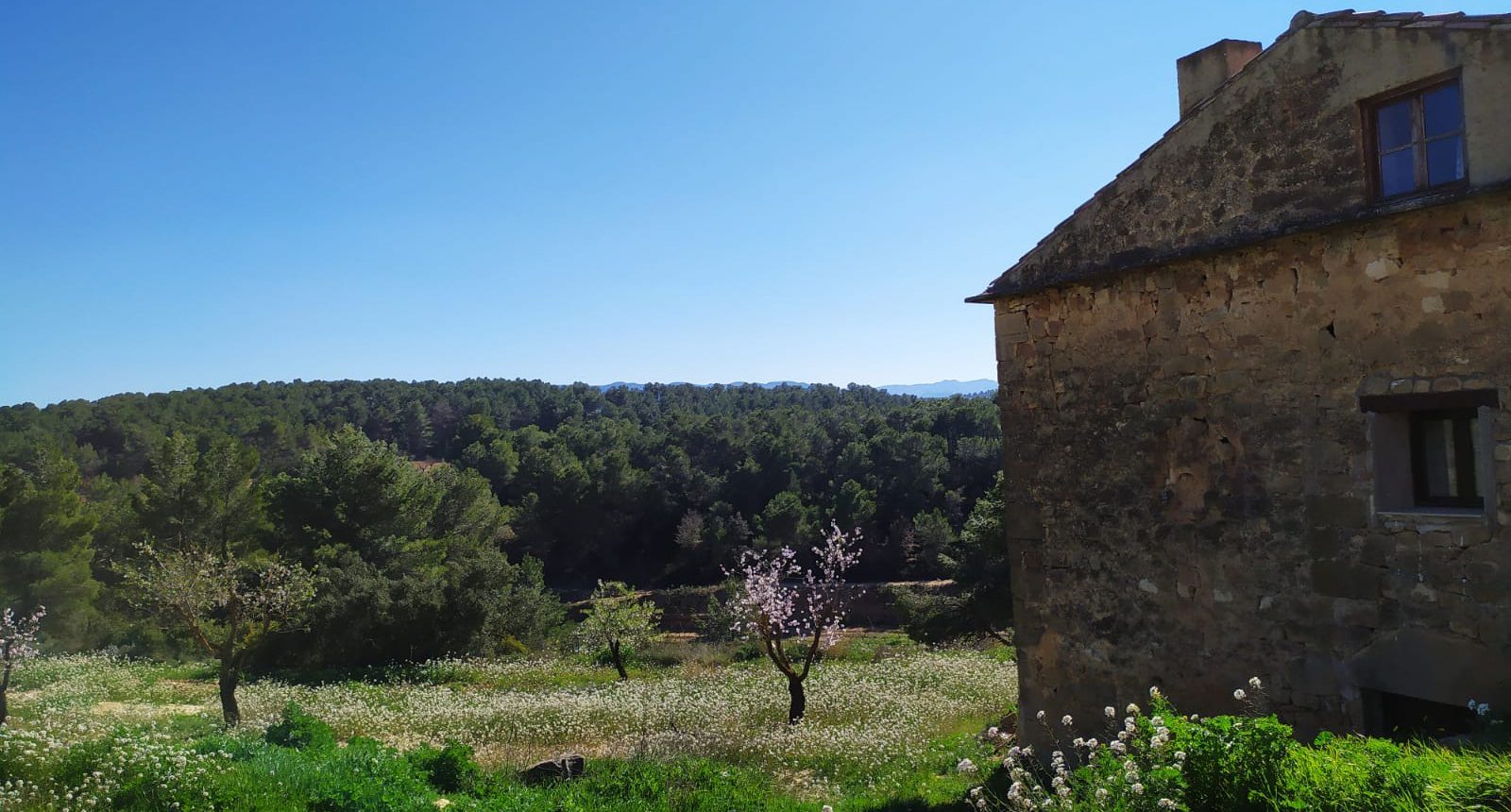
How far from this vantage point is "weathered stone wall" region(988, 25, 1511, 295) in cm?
564

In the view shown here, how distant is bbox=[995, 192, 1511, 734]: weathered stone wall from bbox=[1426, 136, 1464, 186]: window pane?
0.28 metres

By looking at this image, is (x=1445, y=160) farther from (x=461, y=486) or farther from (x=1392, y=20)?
(x=461, y=486)

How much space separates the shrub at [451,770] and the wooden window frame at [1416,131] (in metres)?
10.3

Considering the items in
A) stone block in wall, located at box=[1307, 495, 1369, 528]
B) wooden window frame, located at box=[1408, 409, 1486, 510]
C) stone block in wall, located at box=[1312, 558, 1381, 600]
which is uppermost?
wooden window frame, located at box=[1408, 409, 1486, 510]

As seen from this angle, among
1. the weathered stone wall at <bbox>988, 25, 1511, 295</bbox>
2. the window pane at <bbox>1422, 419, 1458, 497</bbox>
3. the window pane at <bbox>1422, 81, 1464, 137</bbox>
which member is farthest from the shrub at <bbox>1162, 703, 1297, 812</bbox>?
the window pane at <bbox>1422, 81, 1464, 137</bbox>

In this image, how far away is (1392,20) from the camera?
19.9 feet

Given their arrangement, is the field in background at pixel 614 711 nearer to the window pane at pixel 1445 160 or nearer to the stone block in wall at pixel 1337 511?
the stone block in wall at pixel 1337 511

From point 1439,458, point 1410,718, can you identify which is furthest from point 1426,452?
point 1410,718

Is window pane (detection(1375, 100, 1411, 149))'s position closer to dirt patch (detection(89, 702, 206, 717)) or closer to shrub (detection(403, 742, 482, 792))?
shrub (detection(403, 742, 482, 792))

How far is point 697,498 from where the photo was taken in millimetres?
59125

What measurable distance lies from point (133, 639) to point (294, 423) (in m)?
41.1

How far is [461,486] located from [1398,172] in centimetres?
4080

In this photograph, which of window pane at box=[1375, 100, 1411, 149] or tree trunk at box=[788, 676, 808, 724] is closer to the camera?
window pane at box=[1375, 100, 1411, 149]

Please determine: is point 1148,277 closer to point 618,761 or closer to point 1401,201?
point 1401,201
